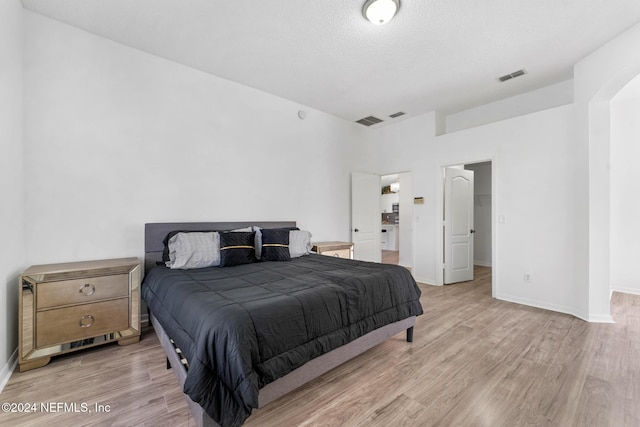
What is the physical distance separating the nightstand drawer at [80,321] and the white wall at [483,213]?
22.0ft

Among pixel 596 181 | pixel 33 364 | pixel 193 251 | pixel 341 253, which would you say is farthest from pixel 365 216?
pixel 33 364

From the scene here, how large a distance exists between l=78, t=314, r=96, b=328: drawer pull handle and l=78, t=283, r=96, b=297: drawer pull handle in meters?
0.19

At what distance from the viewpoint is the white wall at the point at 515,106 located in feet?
12.6

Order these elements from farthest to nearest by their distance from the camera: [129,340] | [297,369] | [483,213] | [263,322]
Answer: [483,213]
[129,340]
[297,369]
[263,322]

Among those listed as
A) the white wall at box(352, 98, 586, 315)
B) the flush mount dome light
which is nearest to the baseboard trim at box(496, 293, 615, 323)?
the white wall at box(352, 98, 586, 315)

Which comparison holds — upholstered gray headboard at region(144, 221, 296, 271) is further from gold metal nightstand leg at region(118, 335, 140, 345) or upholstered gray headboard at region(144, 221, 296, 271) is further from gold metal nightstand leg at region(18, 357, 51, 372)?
gold metal nightstand leg at region(18, 357, 51, 372)

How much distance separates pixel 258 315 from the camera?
1.54 metres

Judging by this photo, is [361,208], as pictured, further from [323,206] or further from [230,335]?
[230,335]

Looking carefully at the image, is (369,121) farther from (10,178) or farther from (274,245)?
(10,178)

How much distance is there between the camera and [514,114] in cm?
430

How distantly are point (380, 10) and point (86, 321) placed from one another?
3.68 meters

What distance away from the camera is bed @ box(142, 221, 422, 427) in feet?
4.50

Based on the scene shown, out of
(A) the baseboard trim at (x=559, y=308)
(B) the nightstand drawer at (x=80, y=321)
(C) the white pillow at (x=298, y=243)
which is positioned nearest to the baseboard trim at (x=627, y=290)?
(A) the baseboard trim at (x=559, y=308)

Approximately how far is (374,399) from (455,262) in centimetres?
377
